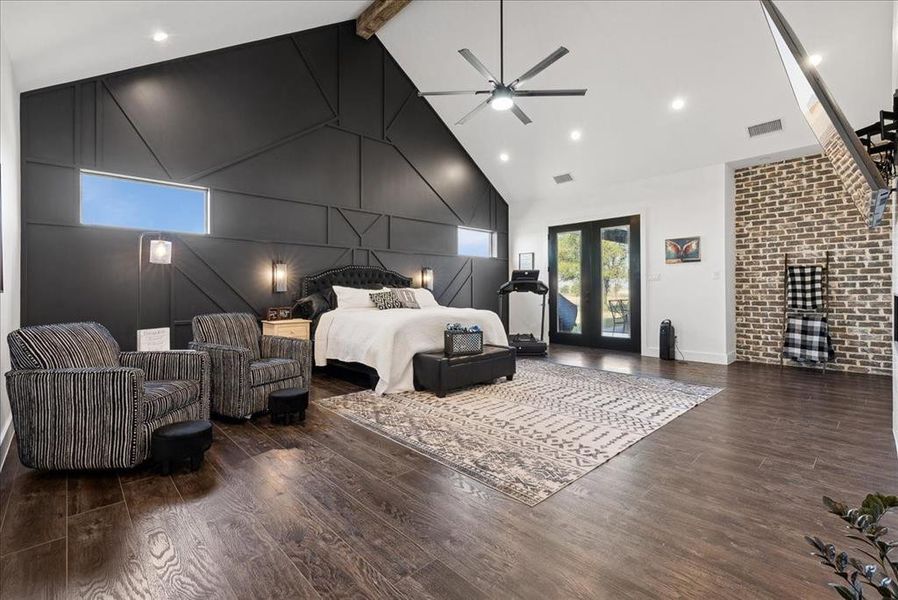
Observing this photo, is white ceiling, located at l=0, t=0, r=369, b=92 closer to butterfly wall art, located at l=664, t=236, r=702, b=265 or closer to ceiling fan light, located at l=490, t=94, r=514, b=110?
ceiling fan light, located at l=490, t=94, r=514, b=110

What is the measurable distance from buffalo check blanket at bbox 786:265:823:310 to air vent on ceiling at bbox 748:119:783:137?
6.40 feet

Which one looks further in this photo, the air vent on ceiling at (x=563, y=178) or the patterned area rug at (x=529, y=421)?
the air vent on ceiling at (x=563, y=178)

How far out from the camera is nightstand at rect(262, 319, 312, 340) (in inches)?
212

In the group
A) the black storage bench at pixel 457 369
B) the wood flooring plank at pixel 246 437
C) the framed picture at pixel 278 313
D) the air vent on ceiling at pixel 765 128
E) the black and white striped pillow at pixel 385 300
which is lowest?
the wood flooring plank at pixel 246 437

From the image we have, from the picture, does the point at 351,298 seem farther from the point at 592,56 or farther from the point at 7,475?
the point at 592,56

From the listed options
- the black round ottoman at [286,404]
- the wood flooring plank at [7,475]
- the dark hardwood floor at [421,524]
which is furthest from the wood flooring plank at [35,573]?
the black round ottoman at [286,404]

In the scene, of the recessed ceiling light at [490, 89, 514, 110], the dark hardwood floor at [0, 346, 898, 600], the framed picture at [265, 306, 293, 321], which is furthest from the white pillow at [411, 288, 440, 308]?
the dark hardwood floor at [0, 346, 898, 600]

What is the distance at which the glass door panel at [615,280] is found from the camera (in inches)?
300

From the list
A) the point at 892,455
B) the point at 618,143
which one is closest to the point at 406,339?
the point at 892,455

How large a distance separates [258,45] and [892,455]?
765 cm

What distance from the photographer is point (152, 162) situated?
4.89 meters

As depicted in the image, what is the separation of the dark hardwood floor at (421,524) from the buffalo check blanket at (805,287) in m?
3.45

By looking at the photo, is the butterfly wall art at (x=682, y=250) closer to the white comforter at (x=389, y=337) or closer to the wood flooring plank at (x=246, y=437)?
the white comforter at (x=389, y=337)

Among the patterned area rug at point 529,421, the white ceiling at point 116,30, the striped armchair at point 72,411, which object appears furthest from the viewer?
the white ceiling at point 116,30
